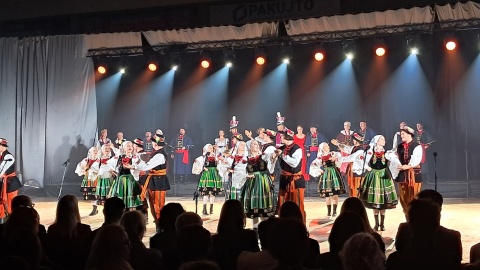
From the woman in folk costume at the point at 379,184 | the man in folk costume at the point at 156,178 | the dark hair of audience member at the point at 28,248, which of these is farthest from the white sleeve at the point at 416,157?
the dark hair of audience member at the point at 28,248

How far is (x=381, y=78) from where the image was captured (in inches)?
531

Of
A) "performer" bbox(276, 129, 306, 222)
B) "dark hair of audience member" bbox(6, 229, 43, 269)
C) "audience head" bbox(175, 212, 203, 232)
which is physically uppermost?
"performer" bbox(276, 129, 306, 222)

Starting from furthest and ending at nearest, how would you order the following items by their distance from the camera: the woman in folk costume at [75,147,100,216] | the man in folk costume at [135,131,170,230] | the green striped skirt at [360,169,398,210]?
the woman in folk costume at [75,147,100,216], the man in folk costume at [135,131,170,230], the green striped skirt at [360,169,398,210]

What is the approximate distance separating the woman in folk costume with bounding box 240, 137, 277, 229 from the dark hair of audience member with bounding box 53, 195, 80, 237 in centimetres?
413

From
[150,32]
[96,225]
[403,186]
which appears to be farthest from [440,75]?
[96,225]

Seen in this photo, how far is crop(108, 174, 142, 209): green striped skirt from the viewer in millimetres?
8805

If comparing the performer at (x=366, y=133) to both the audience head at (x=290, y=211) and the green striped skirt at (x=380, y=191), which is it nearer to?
the green striped skirt at (x=380, y=191)

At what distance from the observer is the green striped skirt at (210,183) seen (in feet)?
36.3

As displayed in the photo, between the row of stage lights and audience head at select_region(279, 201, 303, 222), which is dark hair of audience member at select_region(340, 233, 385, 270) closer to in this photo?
audience head at select_region(279, 201, 303, 222)

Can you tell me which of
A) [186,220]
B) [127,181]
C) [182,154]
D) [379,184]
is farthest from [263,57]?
[186,220]

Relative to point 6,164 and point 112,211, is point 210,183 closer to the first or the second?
point 6,164

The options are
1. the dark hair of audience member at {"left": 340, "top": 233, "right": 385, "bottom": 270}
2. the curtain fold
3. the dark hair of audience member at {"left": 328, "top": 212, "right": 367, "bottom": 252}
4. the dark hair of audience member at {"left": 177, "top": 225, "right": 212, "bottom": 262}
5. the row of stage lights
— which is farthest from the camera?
the row of stage lights

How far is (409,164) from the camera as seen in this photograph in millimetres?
8492

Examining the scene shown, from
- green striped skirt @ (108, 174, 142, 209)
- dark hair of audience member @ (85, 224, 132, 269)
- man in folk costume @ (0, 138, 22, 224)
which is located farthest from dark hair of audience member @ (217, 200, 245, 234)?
man in folk costume @ (0, 138, 22, 224)
